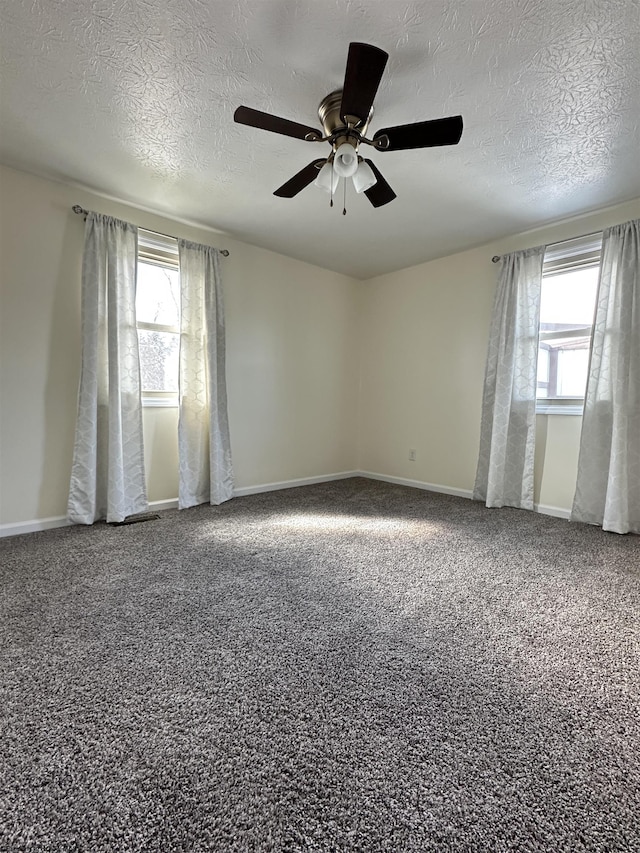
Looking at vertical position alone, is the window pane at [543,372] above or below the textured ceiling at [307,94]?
below

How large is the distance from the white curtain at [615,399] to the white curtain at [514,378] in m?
0.43

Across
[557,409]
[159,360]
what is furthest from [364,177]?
[557,409]

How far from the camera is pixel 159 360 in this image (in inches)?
133

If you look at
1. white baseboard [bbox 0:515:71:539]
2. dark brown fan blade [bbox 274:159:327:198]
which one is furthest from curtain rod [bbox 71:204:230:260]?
white baseboard [bbox 0:515:71:539]

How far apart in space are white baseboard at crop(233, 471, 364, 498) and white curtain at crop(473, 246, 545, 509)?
180 centimetres

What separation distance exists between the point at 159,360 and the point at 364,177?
220cm

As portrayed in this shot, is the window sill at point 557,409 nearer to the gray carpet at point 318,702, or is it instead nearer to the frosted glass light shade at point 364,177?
the gray carpet at point 318,702

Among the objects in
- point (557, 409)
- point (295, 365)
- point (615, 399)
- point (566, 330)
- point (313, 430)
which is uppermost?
point (566, 330)

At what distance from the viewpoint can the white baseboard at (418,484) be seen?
399cm

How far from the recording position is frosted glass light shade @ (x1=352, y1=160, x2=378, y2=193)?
2.00 m

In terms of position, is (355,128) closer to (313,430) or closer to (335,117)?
(335,117)

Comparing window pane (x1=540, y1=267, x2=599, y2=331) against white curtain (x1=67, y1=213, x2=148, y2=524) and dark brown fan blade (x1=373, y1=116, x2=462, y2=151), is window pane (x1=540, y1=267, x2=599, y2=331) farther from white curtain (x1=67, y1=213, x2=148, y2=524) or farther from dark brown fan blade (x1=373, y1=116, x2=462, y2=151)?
white curtain (x1=67, y1=213, x2=148, y2=524)

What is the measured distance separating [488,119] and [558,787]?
9.08 ft

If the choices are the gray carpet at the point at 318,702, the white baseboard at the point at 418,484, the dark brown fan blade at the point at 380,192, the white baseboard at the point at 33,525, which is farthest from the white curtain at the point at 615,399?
the white baseboard at the point at 33,525
